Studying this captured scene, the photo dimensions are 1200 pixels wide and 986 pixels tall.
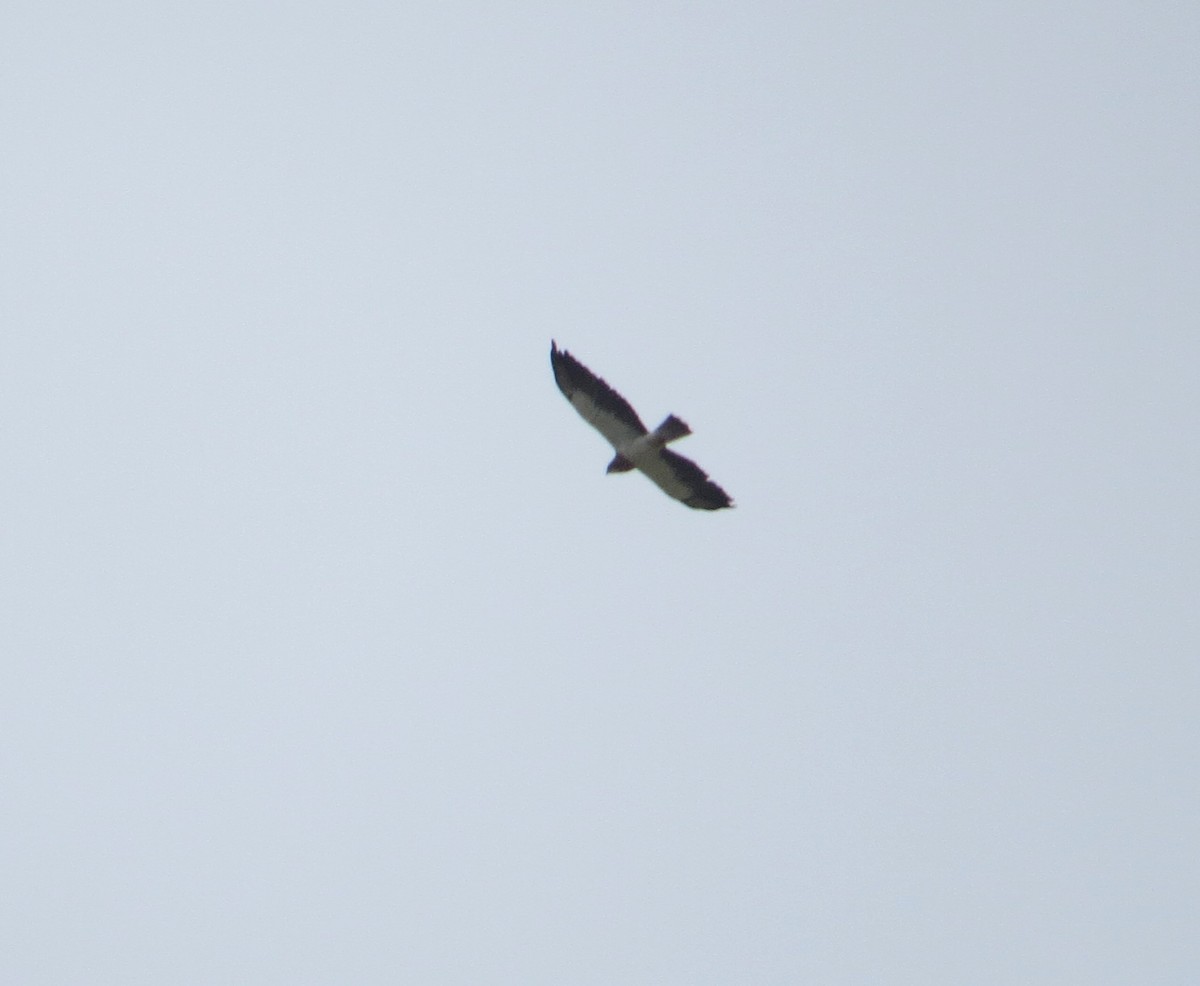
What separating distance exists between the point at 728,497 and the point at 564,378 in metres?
3.04

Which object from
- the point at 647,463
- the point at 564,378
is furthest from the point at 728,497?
the point at 564,378

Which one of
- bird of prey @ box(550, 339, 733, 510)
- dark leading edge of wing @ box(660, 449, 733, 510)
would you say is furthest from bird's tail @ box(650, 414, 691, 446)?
dark leading edge of wing @ box(660, 449, 733, 510)

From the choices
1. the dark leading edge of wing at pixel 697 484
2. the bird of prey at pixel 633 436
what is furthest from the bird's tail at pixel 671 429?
the dark leading edge of wing at pixel 697 484

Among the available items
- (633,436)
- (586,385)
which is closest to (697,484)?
(633,436)

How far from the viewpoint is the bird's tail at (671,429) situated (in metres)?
19.2

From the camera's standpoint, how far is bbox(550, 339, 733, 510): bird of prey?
19.7 meters

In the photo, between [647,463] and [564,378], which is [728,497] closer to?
[647,463]

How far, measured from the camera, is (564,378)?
19.8 m

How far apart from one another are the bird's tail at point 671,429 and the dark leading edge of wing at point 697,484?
75cm

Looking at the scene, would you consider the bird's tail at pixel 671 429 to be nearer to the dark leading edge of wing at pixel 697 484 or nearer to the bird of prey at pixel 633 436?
the bird of prey at pixel 633 436

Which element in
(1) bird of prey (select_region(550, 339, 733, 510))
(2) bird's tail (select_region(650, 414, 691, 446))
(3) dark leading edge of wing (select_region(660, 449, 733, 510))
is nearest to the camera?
(2) bird's tail (select_region(650, 414, 691, 446))

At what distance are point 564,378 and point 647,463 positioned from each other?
183 centimetres

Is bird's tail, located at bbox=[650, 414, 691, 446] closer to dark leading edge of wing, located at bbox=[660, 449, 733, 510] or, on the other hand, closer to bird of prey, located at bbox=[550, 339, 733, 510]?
bird of prey, located at bbox=[550, 339, 733, 510]

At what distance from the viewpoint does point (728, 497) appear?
21.0 m
